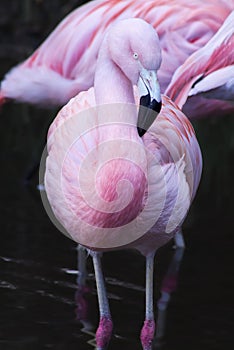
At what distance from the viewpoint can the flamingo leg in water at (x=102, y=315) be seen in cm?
368

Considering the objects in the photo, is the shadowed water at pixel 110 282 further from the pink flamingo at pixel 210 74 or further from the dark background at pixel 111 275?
the pink flamingo at pixel 210 74

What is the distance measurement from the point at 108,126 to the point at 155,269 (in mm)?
1485

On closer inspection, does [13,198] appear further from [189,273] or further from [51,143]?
[51,143]

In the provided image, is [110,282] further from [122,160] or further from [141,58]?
[141,58]

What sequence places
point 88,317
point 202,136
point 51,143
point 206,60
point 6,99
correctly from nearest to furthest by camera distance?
point 51,143 < point 88,317 < point 206,60 < point 6,99 < point 202,136

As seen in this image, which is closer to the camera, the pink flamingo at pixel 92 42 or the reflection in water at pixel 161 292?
the reflection in water at pixel 161 292

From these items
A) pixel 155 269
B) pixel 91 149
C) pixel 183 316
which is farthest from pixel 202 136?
pixel 91 149

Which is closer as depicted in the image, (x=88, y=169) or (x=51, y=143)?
(x=88, y=169)

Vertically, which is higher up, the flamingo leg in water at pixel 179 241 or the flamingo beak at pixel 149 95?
the flamingo beak at pixel 149 95

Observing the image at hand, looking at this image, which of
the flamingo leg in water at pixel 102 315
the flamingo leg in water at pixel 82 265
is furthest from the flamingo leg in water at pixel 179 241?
the flamingo leg in water at pixel 102 315

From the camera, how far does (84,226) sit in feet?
11.0

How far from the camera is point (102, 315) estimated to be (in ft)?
12.2

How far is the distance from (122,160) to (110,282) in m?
1.24

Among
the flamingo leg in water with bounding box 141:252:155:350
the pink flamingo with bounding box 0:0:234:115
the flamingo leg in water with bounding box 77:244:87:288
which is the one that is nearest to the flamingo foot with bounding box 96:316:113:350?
the flamingo leg in water with bounding box 141:252:155:350
